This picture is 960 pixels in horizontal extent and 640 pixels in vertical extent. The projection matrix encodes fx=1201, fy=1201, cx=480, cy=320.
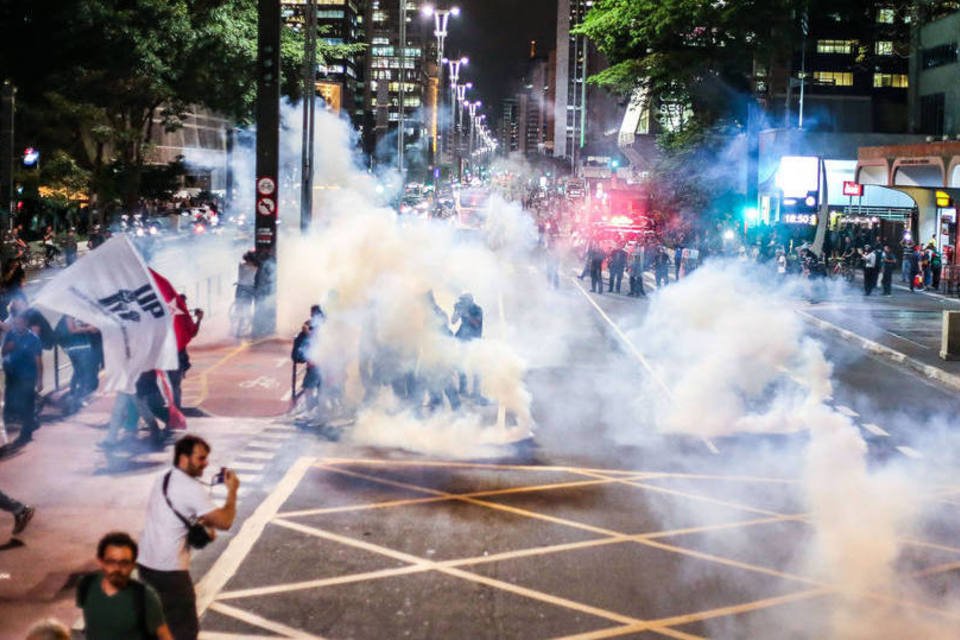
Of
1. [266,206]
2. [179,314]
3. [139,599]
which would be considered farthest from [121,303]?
[266,206]

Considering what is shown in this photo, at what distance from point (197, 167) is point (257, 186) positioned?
5959 centimetres

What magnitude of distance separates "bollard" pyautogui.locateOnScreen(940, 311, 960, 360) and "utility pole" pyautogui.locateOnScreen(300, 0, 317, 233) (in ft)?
42.1

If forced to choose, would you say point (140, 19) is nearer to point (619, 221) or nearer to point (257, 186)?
point (257, 186)

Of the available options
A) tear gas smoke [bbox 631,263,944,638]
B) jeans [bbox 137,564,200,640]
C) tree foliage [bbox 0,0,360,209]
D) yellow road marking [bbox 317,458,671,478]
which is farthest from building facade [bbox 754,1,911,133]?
jeans [bbox 137,564,200,640]

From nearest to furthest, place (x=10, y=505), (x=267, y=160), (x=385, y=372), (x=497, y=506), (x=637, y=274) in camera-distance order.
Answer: (x=10, y=505), (x=497, y=506), (x=385, y=372), (x=267, y=160), (x=637, y=274)

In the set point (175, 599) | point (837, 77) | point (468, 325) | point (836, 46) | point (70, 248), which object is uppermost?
point (836, 46)

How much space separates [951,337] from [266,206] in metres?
13.4

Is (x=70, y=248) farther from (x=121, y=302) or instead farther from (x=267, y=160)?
(x=121, y=302)

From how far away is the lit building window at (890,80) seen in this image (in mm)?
105938

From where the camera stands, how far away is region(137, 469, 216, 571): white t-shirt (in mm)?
6273

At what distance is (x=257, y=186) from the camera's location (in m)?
23.6

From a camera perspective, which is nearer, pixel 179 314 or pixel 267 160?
pixel 179 314

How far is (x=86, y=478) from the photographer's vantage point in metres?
11.7

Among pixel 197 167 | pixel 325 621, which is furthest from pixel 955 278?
pixel 197 167
